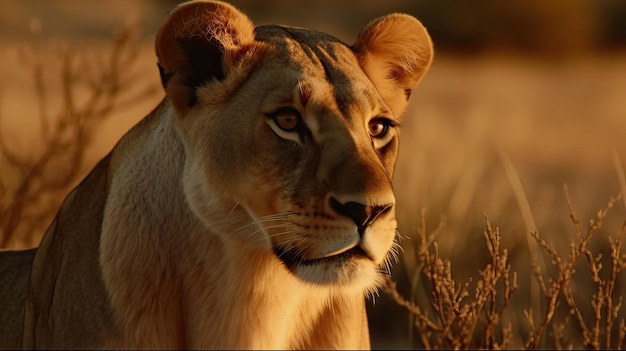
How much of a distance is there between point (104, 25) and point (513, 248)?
15.3m

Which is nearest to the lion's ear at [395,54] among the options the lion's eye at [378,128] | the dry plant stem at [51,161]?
the lion's eye at [378,128]

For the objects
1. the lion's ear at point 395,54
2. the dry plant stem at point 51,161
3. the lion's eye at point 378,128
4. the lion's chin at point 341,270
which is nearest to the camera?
the lion's chin at point 341,270

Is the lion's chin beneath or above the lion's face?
beneath

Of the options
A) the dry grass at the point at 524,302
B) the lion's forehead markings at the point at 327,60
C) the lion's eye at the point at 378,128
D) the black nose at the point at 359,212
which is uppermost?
the lion's forehead markings at the point at 327,60

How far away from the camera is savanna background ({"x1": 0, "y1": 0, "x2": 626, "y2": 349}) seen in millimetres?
4848

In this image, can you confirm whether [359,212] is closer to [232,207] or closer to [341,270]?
[341,270]

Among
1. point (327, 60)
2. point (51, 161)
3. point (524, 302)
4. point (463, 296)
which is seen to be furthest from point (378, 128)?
point (51, 161)

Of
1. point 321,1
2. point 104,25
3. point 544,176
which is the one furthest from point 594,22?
point 544,176

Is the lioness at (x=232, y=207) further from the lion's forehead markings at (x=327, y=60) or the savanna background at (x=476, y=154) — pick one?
the savanna background at (x=476, y=154)

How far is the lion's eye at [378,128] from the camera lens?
11.9 ft

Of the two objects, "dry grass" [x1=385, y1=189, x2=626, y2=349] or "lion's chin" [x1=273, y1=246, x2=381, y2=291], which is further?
"dry grass" [x1=385, y1=189, x2=626, y2=349]

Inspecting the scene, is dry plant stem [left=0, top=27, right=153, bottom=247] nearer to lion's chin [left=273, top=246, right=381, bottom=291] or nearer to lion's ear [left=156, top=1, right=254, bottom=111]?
lion's ear [left=156, top=1, right=254, bottom=111]

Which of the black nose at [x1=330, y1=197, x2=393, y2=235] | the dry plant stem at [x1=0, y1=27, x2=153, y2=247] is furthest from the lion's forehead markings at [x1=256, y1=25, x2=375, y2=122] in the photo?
the dry plant stem at [x1=0, y1=27, x2=153, y2=247]

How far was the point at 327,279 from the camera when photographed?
3334mm
